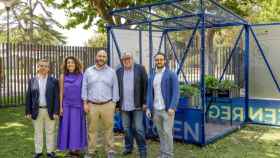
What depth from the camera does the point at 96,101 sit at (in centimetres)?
522

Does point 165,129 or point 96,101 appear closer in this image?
point 96,101

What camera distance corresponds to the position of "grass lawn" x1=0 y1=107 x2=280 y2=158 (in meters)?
6.07

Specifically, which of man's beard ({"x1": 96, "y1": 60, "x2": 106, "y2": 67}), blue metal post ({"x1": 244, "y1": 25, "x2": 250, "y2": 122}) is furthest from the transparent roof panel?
man's beard ({"x1": 96, "y1": 60, "x2": 106, "y2": 67})

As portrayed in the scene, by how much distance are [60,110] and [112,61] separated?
2.90m

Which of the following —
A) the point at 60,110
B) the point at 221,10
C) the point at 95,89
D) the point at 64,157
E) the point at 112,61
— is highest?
the point at 221,10

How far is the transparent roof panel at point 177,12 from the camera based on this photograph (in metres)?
6.44

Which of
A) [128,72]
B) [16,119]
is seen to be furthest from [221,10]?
[16,119]

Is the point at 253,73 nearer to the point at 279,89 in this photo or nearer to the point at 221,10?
the point at 279,89

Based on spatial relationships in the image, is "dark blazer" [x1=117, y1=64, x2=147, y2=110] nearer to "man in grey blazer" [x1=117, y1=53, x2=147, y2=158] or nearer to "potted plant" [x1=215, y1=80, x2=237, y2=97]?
"man in grey blazer" [x1=117, y1=53, x2=147, y2=158]

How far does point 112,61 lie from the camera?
8.09 metres

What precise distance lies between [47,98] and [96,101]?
78 cm

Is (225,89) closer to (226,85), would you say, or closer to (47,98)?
(226,85)

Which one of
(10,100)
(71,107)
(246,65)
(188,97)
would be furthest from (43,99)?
(10,100)

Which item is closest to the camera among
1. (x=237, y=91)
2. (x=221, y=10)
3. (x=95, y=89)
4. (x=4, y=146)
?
(x=95, y=89)
